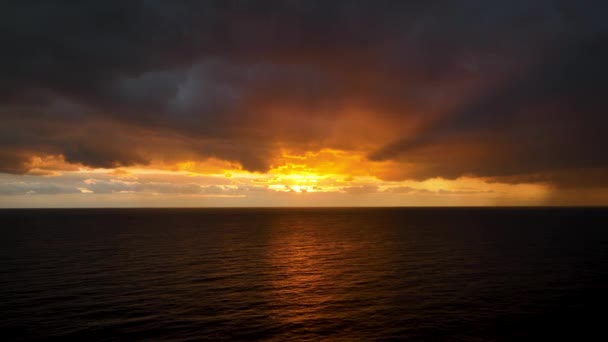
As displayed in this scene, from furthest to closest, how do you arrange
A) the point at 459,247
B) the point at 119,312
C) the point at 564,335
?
the point at 459,247 → the point at 119,312 → the point at 564,335

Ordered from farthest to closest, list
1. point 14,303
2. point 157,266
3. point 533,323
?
1. point 157,266
2. point 14,303
3. point 533,323

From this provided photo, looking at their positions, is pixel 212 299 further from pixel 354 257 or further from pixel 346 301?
pixel 354 257

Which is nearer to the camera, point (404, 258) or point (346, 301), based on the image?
point (346, 301)

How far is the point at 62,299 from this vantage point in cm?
4731

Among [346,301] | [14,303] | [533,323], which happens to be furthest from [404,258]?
[14,303]

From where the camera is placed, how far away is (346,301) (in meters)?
47.9

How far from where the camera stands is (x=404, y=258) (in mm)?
82062

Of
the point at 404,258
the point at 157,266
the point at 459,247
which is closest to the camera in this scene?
the point at 157,266

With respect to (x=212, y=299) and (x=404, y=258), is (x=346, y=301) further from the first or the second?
(x=404, y=258)

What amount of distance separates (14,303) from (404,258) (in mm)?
66762

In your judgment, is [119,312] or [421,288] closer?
[119,312]

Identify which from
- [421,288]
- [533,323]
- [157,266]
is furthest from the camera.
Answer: [157,266]

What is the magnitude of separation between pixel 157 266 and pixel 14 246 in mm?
58298

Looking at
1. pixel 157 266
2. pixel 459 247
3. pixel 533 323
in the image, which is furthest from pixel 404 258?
pixel 157 266
